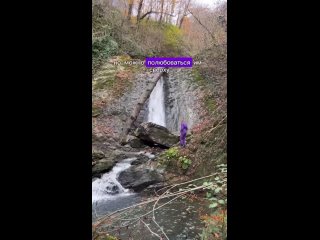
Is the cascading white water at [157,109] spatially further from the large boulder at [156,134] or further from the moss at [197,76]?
the moss at [197,76]

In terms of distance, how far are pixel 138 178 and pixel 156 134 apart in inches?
18.8

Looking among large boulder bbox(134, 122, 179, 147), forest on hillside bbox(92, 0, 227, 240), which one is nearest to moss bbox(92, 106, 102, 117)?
forest on hillside bbox(92, 0, 227, 240)

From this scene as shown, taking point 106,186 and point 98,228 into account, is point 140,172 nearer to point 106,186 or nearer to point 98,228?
point 106,186

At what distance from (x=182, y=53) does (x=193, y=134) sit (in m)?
0.83

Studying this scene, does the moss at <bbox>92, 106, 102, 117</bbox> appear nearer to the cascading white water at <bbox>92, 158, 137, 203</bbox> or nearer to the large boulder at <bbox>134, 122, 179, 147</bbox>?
the large boulder at <bbox>134, 122, 179, 147</bbox>

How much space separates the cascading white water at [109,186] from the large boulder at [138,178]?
55 millimetres

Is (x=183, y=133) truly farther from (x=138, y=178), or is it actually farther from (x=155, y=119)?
(x=138, y=178)

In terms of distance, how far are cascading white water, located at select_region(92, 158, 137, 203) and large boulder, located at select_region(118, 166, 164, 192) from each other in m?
0.06

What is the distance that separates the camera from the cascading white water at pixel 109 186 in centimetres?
394

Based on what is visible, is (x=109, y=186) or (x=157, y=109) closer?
(x=109, y=186)

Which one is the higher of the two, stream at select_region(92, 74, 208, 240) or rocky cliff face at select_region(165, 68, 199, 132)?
rocky cliff face at select_region(165, 68, 199, 132)

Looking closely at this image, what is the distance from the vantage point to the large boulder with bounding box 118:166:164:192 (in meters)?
4.00

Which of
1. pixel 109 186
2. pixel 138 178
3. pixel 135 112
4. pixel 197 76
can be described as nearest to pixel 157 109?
pixel 135 112

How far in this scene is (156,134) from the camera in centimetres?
402
